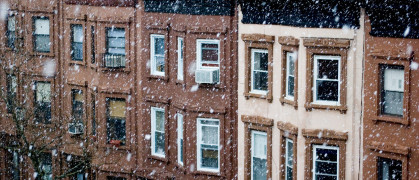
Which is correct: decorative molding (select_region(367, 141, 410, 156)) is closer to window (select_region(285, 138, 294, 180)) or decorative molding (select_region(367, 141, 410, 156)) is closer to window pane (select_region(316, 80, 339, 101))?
window pane (select_region(316, 80, 339, 101))

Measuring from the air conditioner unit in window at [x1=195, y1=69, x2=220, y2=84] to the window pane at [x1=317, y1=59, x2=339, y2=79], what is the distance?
399 centimetres

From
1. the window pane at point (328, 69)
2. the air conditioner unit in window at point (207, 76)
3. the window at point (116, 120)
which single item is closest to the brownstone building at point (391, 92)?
the window pane at point (328, 69)

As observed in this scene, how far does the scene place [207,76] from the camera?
96.9ft

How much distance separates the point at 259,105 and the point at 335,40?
12.5ft

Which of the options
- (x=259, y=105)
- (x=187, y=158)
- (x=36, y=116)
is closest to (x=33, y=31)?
(x=36, y=116)

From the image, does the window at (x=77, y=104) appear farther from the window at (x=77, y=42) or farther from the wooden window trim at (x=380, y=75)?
the wooden window trim at (x=380, y=75)

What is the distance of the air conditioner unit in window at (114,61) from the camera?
3281 centimetres

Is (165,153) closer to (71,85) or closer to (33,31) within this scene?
(71,85)

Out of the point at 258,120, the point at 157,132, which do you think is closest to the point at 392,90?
the point at 258,120

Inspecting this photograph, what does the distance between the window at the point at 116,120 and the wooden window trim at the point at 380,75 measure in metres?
10.7

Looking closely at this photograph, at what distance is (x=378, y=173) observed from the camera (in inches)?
1031

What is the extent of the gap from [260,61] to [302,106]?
232 cm

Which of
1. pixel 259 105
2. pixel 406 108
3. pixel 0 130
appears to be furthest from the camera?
pixel 0 130

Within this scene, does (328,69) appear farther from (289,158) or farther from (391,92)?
(289,158)
